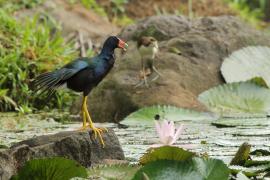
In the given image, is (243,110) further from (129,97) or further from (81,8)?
(81,8)

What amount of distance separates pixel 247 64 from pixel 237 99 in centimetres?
104

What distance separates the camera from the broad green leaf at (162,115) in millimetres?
7281

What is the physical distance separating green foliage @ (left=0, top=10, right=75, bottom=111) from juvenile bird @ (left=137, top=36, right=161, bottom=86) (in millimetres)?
1032

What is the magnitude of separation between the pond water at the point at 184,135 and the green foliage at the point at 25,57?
858 millimetres

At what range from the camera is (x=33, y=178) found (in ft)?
12.9

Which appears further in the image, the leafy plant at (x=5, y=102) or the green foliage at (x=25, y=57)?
the green foliage at (x=25, y=57)

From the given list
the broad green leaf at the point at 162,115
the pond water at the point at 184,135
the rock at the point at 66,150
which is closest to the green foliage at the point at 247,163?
the pond water at the point at 184,135

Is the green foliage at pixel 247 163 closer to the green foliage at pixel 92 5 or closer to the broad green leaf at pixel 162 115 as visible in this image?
the broad green leaf at pixel 162 115

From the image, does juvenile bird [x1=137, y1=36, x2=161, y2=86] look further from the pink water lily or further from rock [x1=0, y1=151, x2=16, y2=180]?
the pink water lily

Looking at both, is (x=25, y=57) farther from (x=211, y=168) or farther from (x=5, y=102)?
(x=211, y=168)

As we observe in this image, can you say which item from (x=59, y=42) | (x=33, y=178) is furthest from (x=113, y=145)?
(x=59, y=42)

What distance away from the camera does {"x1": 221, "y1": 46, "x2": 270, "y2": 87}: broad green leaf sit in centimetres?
868

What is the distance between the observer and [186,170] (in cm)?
378

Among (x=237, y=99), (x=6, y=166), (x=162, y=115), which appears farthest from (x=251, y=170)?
(x=237, y=99)
